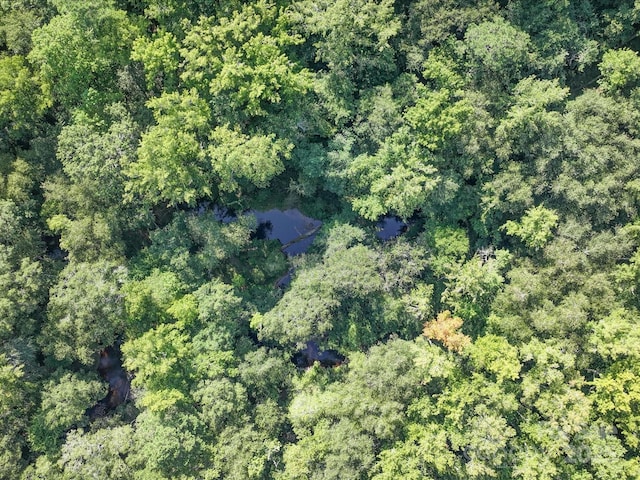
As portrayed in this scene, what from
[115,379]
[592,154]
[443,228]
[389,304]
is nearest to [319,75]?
[443,228]

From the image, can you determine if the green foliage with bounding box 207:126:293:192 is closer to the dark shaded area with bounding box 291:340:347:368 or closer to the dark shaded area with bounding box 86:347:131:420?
the dark shaded area with bounding box 291:340:347:368

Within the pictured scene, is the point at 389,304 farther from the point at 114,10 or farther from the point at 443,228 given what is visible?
the point at 114,10

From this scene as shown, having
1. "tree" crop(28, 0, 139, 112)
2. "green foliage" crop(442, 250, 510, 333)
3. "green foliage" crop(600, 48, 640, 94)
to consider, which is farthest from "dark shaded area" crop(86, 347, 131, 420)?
"green foliage" crop(600, 48, 640, 94)

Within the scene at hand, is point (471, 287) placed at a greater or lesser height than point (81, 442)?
greater

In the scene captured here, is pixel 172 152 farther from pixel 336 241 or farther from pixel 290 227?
pixel 336 241

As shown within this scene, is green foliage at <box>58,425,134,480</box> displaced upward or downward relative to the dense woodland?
downward

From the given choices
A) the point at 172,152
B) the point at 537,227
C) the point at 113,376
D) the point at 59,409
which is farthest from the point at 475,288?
the point at 59,409
